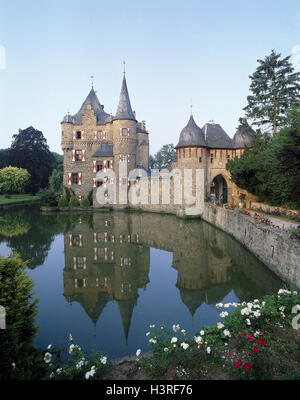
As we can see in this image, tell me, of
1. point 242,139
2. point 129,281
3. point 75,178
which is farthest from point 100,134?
point 129,281

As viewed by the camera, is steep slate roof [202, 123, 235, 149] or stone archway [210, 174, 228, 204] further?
stone archway [210, 174, 228, 204]

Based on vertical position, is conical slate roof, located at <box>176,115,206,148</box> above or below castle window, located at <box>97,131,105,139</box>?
below

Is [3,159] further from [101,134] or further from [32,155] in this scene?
[101,134]

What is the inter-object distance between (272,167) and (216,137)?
13138 mm

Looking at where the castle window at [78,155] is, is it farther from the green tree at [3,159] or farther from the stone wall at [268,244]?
the green tree at [3,159]

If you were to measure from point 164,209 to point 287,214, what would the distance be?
14862mm

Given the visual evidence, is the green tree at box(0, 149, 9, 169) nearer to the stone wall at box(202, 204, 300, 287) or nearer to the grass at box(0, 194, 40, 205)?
the grass at box(0, 194, 40, 205)

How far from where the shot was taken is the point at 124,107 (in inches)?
1214

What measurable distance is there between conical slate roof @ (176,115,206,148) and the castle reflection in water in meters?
10.3

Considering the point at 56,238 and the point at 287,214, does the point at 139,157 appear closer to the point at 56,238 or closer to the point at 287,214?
the point at 56,238

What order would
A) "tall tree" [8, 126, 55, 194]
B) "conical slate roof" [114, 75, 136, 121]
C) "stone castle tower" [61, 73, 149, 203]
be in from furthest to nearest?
1. "tall tree" [8, 126, 55, 194]
2. "stone castle tower" [61, 73, 149, 203]
3. "conical slate roof" [114, 75, 136, 121]

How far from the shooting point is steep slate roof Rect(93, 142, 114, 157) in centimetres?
3164

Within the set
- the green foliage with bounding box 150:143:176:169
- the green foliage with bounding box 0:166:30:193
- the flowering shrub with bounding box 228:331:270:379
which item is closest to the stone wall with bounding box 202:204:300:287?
the flowering shrub with bounding box 228:331:270:379

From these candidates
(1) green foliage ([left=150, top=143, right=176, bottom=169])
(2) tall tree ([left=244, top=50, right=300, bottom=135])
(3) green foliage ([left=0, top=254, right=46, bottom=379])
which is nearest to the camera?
(3) green foliage ([left=0, top=254, right=46, bottom=379])
